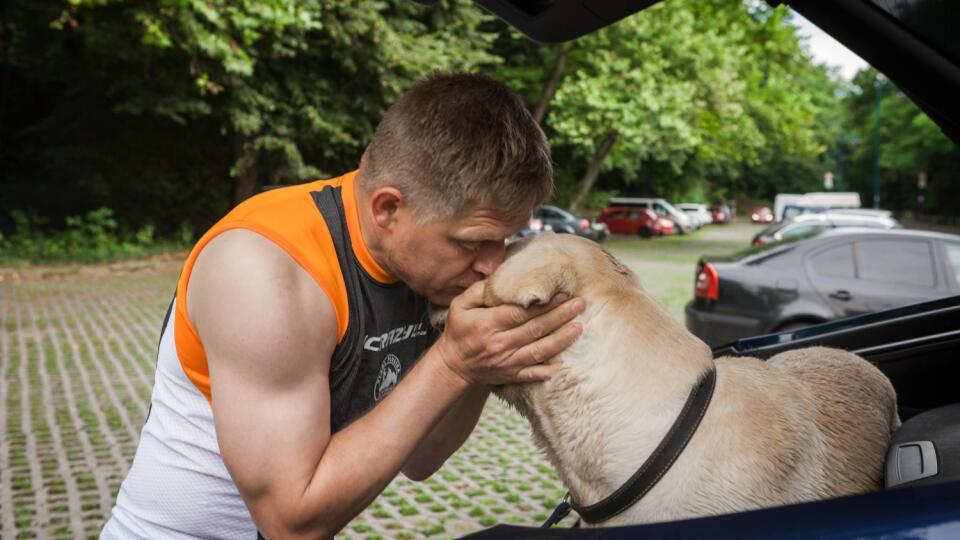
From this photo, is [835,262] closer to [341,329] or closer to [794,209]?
[341,329]

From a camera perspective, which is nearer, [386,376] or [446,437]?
[386,376]

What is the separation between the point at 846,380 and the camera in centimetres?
201

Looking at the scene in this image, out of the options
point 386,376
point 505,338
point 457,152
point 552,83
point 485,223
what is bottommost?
point 386,376

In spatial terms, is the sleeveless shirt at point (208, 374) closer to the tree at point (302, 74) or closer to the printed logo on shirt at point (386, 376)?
the printed logo on shirt at point (386, 376)

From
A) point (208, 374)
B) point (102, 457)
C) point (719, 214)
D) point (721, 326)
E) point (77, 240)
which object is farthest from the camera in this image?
point (719, 214)

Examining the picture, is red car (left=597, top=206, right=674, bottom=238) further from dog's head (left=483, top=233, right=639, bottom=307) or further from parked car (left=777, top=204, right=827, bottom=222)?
dog's head (left=483, top=233, right=639, bottom=307)

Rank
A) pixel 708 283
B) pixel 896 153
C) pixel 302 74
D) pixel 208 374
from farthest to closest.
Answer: pixel 896 153 → pixel 302 74 → pixel 708 283 → pixel 208 374

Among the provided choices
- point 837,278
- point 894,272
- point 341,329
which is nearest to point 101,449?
point 341,329

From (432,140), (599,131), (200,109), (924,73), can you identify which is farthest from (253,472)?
(599,131)

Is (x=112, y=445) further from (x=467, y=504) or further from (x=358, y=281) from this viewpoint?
(x=358, y=281)

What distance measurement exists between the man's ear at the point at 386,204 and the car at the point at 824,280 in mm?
7095

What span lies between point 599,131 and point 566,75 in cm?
290

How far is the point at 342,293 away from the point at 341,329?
9 centimetres

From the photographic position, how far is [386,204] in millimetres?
1903
